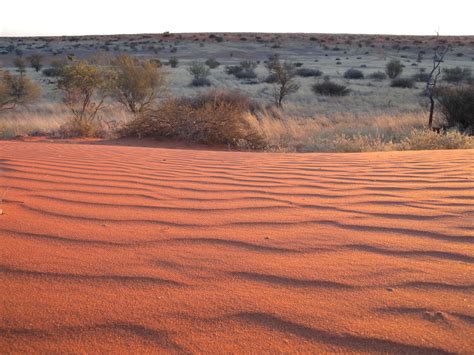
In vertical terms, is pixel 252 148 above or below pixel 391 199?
below

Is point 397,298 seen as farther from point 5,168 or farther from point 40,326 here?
point 5,168

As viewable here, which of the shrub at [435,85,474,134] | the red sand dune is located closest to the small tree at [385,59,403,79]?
the shrub at [435,85,474,134]

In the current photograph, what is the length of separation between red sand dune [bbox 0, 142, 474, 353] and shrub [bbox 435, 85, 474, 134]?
8816 mm

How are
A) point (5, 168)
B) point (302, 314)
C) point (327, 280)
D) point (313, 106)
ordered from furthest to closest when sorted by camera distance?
point (313, 106)
point (5, 168)
point (327, 280)
point (302, 314)

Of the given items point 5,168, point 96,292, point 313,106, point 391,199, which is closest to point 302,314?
point 96,292

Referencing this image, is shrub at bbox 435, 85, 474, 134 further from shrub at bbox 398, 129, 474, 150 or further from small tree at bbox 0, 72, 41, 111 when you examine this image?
small tree at bbox 0, 72, 41, 111

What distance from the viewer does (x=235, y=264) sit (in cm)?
221

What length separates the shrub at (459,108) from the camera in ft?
38.8

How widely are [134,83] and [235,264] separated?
13.2m

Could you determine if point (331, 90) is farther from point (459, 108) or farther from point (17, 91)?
point (17, 91)

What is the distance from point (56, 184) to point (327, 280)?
8.12 ft

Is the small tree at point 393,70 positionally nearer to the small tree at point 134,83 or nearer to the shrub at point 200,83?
the shrub at point 200,83

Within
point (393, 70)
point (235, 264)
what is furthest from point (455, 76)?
point (235, 264)

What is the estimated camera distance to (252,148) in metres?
10.0
